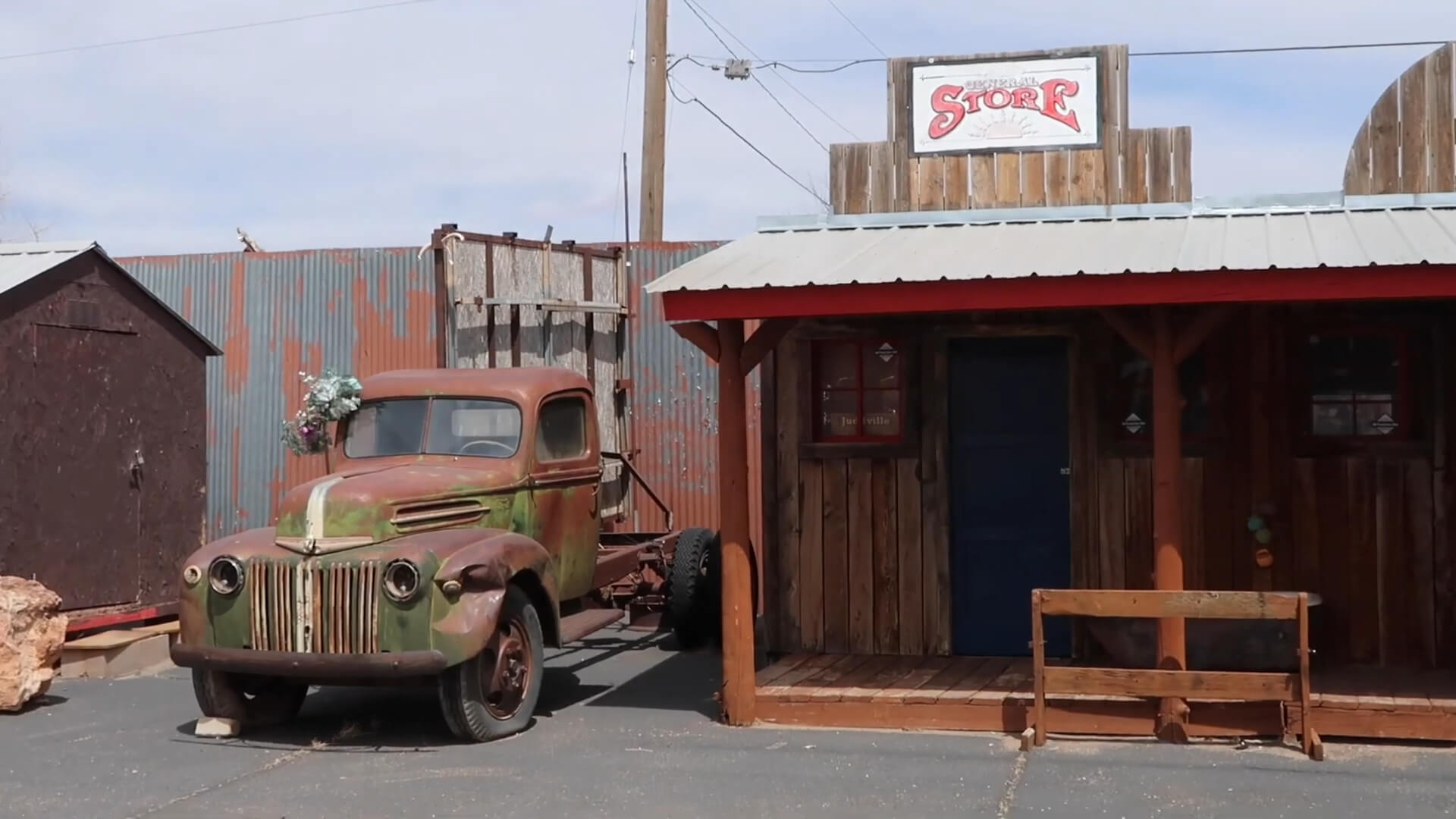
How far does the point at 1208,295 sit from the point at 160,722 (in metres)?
6.35

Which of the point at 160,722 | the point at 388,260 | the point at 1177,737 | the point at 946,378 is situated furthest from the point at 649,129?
the point at 1177,737

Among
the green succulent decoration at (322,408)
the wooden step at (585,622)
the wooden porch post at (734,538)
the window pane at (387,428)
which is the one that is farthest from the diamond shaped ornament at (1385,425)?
the green succulent decoration at (322,408)

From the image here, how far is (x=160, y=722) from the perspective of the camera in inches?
356

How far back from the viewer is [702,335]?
27.9 feet

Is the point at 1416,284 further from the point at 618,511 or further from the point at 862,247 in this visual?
the point at 618,511

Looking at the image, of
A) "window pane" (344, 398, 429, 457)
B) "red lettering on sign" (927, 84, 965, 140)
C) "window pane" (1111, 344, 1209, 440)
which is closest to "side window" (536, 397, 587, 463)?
"window pane" (344, 398, 429, 457)

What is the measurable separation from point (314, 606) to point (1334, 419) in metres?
5.99

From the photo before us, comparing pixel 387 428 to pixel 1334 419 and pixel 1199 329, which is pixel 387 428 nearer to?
pixel 1199 329

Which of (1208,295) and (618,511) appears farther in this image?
(618,511)

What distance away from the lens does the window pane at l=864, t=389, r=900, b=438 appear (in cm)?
999

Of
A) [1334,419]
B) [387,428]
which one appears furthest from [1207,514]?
[387,428]

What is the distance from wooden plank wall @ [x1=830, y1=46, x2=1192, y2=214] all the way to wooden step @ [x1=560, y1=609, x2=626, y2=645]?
3.04 metres

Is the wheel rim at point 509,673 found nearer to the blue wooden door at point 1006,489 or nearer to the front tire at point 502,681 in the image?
the front tire at point 502,681

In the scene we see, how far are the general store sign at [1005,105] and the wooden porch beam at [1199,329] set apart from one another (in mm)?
2329
